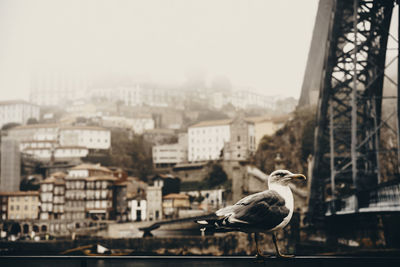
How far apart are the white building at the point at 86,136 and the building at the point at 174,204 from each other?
157 inches

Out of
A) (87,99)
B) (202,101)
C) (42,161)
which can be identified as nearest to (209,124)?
(202,101)

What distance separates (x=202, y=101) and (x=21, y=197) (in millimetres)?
9199

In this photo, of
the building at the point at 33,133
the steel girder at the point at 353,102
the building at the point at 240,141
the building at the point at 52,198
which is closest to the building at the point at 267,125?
the building at the point at 240,141

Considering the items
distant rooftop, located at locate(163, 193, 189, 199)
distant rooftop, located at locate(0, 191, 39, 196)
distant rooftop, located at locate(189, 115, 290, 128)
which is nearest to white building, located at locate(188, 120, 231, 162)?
distant rooftop, located at locate(189, 115, 290, 128)

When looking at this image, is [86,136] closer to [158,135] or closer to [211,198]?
[158,135]

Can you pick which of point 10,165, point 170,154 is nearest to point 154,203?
point 170,154

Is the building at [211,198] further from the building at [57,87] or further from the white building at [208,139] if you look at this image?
the building at [57,87]

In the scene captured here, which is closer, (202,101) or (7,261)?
(7,261)

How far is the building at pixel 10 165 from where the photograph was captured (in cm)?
2229

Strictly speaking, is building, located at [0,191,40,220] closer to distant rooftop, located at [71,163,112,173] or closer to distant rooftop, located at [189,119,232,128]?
distant rooftop, located at [71,163,112,173]

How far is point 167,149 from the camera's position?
74.7ft

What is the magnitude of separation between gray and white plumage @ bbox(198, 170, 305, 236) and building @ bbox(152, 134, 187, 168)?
19.7 meters

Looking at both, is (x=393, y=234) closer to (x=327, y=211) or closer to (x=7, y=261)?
(x=327, y=211)

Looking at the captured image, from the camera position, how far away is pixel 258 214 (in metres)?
2.57
